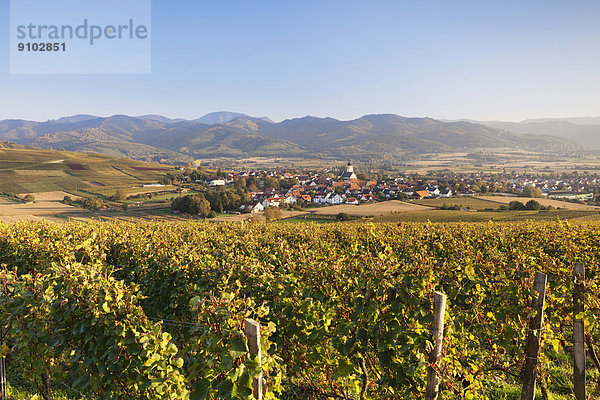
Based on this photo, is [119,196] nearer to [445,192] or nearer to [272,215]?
[272,215]

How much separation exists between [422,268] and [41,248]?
9.81m

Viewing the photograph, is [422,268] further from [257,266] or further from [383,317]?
[257,266]

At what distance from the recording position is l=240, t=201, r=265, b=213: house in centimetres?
6675

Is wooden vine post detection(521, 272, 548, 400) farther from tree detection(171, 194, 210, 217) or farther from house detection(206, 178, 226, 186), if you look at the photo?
house detection(206, 178, 226, 186)

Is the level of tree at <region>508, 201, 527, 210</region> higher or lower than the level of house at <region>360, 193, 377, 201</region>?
higher

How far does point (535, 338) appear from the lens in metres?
4.04

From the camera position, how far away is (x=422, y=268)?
448 centimetres

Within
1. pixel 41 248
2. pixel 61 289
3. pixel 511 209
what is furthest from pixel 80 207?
pixel 511 209

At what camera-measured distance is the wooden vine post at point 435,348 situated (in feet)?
11.1

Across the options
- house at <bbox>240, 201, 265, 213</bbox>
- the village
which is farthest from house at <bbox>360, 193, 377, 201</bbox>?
house at <bbox>240, 201, 265, 213</bbox>

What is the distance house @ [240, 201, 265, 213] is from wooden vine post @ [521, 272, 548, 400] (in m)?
63.1

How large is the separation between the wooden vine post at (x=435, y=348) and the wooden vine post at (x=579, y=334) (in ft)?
7.88

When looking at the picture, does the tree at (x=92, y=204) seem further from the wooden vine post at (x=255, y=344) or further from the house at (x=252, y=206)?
the wooden vine post at (x=255, y=344)

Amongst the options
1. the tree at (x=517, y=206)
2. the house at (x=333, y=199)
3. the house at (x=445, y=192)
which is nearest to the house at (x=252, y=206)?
the house at (x=333, y=199)
